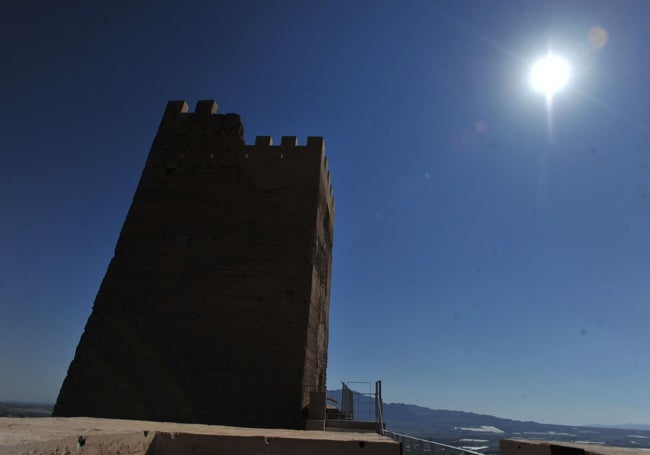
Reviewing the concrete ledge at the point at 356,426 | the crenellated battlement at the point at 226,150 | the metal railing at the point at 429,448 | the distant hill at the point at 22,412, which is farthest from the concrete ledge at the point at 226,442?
the crenellated battlement at the point at 226,150

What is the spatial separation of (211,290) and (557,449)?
938cm

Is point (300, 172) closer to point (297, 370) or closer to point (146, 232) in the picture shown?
point (146, 232)

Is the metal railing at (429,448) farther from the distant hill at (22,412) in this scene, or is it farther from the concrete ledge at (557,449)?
the distant hill at (22,412)

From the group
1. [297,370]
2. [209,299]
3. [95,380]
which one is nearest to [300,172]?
[209,299]

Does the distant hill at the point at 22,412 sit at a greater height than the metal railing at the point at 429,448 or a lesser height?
lesser

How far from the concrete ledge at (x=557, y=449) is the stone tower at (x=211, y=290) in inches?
258

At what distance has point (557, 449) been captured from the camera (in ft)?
10.7

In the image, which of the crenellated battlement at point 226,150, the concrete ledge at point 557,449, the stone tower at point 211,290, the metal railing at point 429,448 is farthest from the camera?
the crenellated battlement at point 226,150

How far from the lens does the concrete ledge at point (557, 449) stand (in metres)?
2.97

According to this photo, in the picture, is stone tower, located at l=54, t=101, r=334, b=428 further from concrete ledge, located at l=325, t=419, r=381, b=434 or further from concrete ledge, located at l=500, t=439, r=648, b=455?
concrete ledge, located at l=500, t=439, r=648, b=455

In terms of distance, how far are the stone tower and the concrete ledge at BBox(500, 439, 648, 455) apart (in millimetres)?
6562

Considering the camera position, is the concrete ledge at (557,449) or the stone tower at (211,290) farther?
the stone tower at (211,290)

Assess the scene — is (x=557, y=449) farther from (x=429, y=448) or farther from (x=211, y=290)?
(x=211, y=290)

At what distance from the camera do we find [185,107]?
14.1m
